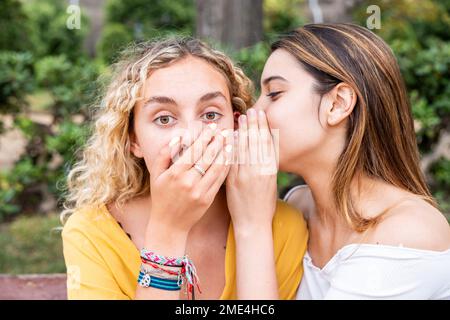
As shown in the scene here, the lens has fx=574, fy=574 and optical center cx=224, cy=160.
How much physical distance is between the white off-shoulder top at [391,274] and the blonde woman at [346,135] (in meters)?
0.02

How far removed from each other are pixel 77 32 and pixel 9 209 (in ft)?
40.1

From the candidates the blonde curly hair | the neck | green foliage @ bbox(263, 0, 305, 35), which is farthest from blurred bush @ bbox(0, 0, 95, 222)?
green foliage @ bbox(263, 0, 305, 35)

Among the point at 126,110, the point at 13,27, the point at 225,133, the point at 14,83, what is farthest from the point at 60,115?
the point at 13,27

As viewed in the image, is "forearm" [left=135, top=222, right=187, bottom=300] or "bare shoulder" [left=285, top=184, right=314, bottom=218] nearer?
"forearm" [left=135, top=222, right=187, bottom=300]

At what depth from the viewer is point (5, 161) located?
28.2 ft

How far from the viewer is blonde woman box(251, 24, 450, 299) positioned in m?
2.23

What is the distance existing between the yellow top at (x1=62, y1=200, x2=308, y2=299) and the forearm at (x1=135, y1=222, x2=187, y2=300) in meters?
0.19

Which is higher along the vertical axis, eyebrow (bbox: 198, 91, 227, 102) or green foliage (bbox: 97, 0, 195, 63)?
green foliage (bbox: 97, 0, 195, 63)

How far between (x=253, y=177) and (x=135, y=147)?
583 millimetres

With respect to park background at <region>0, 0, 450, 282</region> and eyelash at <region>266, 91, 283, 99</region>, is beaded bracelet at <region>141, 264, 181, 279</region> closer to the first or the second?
eyelash at <region>266, 91, 283, 99</region>

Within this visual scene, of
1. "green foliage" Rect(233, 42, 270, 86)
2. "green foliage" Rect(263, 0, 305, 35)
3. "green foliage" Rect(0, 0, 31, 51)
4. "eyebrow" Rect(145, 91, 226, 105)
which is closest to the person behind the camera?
"eyebrow" Rect(145, 91, 226, 105)

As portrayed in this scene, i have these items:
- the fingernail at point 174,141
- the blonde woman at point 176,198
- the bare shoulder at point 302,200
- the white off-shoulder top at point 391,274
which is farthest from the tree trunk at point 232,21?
the white off-shoulder top at point 391,274

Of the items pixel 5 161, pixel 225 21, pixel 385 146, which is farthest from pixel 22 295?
pixel 5 161

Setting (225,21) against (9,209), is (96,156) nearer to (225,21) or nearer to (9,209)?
(9,209)
